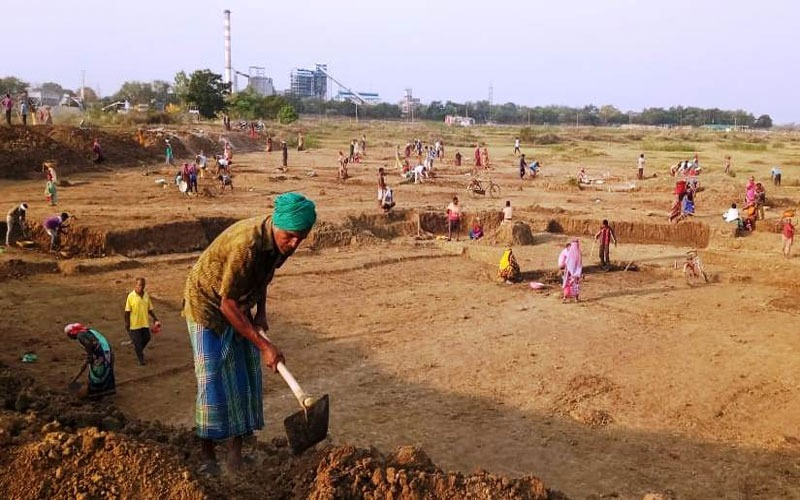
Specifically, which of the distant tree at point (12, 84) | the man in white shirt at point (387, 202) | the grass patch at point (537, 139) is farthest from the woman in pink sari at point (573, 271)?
the distant tree at point (12, 84)

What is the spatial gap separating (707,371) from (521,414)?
298 centimetres

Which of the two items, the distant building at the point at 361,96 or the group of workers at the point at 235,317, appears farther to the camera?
the distant building at the point at 361,96

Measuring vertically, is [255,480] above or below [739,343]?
above

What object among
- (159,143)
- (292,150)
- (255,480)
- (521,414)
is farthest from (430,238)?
(292,150)

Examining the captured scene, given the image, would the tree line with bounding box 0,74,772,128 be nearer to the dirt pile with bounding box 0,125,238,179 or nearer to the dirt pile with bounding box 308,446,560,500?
the dirt pile with bounding box 0,125,238,179

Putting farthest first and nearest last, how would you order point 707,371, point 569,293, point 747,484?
1. point 569,293
2. point 707,371
3. point 747,484

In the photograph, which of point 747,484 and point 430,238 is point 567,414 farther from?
point 430,238

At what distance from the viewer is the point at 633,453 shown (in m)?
6.32

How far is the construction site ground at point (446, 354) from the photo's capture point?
4246 millimetres

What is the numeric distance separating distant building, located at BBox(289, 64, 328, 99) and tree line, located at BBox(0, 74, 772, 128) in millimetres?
26956

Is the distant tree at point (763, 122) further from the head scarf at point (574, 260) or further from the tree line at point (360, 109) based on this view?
the head scarf at point (574, 260)

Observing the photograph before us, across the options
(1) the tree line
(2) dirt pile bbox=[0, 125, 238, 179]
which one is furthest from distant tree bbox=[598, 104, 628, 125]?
(2) dirt pile bbox=[0, 125, 238, 179]

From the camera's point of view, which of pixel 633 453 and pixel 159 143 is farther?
pixel 159 143

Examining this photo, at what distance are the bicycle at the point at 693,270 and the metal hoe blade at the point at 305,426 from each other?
11.5 metres
